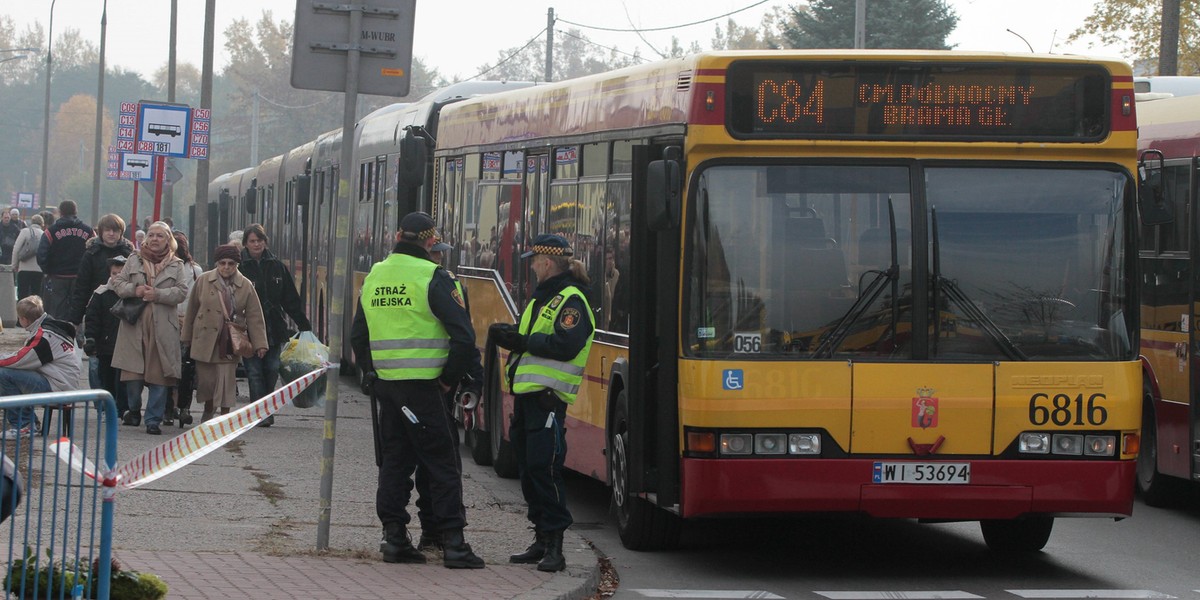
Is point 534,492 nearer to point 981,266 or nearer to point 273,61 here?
point 981,266

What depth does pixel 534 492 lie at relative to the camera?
9.18m

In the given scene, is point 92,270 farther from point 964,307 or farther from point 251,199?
point 251,199

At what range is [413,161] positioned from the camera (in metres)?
15.9

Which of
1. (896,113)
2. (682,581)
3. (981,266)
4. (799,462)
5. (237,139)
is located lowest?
(682,581)

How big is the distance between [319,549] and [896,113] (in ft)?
11.7

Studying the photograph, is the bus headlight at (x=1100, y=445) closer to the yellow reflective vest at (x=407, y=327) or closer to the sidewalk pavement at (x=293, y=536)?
the sidewalk pavement at (x=293, y=536)

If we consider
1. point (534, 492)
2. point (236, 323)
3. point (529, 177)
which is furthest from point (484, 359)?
point (534, 492)

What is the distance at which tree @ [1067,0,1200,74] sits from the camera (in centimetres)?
3984

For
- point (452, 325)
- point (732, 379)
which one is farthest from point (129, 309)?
point (732, 379)

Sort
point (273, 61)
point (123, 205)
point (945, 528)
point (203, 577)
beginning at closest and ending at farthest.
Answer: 1. point (203, 577)
2. point (945, 528)
3. point (123, 205)
4. point (273, 61)

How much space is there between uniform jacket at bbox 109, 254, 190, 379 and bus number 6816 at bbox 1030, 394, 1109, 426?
764 cm

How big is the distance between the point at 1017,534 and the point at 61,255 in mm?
13018

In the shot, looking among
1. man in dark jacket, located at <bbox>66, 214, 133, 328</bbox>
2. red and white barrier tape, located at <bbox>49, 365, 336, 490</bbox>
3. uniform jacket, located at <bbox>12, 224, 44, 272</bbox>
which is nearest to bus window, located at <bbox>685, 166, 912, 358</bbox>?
red and white barrier tape, located at <bbox>49, 365, 336, 490</bbox>

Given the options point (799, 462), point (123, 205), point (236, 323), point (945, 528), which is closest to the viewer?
point (799, 462)
